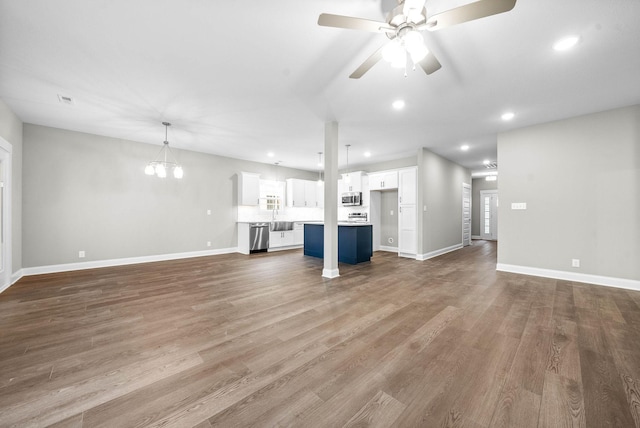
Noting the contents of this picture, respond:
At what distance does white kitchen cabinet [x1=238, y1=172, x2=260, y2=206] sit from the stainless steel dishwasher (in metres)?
0.75

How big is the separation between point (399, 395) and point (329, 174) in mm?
3343

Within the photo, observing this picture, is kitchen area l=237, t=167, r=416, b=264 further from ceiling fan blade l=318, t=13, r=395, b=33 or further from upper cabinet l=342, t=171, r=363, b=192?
ceiling fan blade l=318, t=13, r=395, b=33

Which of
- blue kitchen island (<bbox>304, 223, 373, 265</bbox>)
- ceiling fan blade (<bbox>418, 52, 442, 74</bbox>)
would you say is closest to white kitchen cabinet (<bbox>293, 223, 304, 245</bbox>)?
blue kitchen island (<bbox>304, 223, 373, 265</bbox>)

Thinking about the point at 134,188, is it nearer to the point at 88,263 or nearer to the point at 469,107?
the point at 88,263

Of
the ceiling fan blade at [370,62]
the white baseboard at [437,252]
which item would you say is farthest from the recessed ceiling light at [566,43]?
the white baseboard at [437,252]

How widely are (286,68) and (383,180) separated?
16.4ft

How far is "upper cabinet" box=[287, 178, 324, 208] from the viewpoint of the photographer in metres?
8.16

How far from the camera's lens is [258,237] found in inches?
273

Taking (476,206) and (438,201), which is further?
(476,206)

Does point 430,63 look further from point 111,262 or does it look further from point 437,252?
point 111,262

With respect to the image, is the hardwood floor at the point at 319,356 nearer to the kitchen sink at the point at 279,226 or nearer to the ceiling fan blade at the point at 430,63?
the ceiling fan blade at the point at 430,63

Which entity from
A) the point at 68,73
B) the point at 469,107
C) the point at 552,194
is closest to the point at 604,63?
the point at 469,107

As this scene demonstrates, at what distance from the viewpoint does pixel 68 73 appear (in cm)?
283

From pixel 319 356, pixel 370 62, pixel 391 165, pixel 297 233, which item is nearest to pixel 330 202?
pixel 370 62
